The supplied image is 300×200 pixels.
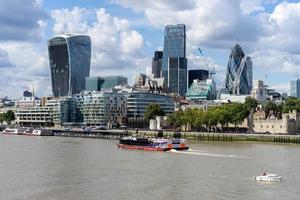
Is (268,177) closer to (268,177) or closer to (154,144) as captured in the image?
(268,177)

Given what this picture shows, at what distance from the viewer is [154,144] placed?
106m

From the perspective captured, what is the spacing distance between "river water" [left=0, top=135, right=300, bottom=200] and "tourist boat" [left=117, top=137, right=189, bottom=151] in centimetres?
1564

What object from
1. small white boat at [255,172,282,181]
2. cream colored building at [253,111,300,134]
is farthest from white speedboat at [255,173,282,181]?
cream colored building at [253,111,300,134]

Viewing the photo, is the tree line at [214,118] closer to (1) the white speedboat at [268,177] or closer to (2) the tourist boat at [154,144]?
(2) the tourist boat at [154,144]

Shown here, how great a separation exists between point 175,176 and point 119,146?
5026cm

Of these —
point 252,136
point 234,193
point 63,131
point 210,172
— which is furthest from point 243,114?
point 234,193

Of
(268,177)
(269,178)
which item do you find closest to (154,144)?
(268,177)

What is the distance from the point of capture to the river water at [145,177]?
5166cm

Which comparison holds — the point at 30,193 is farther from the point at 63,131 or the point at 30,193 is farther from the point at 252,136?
the point at 63,131

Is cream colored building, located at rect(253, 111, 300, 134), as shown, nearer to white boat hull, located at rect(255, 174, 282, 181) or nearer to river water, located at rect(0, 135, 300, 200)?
river water, located at rect(0, 135, 300, 200)

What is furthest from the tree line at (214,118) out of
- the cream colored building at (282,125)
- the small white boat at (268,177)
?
the small white boat at (268,177)

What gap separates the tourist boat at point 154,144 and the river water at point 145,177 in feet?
51.3

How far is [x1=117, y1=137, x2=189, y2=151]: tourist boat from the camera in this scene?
104062 millimetres

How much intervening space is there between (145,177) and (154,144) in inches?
1706
